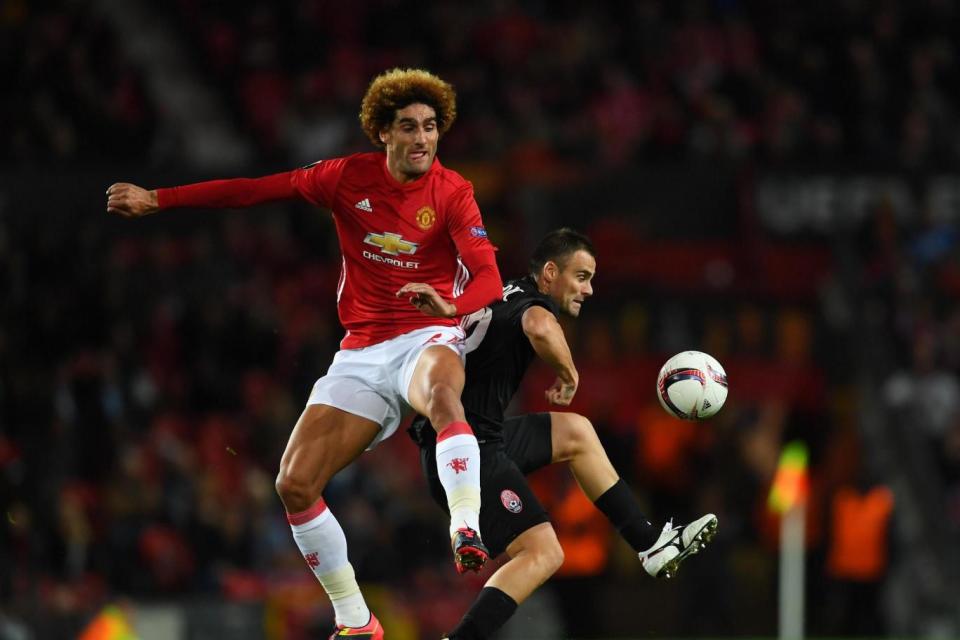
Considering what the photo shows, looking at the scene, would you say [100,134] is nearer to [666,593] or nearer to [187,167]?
[187,167]

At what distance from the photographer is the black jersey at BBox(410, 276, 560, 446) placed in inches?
286

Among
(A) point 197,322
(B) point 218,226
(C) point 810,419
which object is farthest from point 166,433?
(C) point 810,419

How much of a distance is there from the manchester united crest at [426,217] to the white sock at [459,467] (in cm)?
90

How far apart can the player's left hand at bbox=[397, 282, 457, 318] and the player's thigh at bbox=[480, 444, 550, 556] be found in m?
1.01

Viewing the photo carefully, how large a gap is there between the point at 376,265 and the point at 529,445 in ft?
3.77

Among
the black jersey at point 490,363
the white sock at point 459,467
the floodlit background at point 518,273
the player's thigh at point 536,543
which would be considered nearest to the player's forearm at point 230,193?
the black jersey at point 490,363

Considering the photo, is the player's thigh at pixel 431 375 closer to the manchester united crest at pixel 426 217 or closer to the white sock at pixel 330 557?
the manchester united crest at pixel 426 217

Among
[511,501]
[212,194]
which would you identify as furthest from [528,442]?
[212,194]

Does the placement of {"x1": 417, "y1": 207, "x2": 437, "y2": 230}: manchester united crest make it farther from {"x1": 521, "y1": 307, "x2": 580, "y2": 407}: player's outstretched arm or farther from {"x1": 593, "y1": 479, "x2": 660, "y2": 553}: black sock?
{"x1": 593, "y1": 479, "x2": 660, "y2": 553}: black sock

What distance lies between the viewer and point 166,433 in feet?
41.7

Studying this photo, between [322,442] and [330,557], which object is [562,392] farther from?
[330,557]

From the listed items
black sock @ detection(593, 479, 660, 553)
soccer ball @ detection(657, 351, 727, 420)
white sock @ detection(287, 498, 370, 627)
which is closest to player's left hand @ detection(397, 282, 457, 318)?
white sock @ detection(287, 498, 370, 627)

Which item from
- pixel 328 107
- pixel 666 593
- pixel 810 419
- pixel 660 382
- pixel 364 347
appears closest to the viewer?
pixel 364 347

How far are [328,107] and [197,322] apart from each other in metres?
3.05
